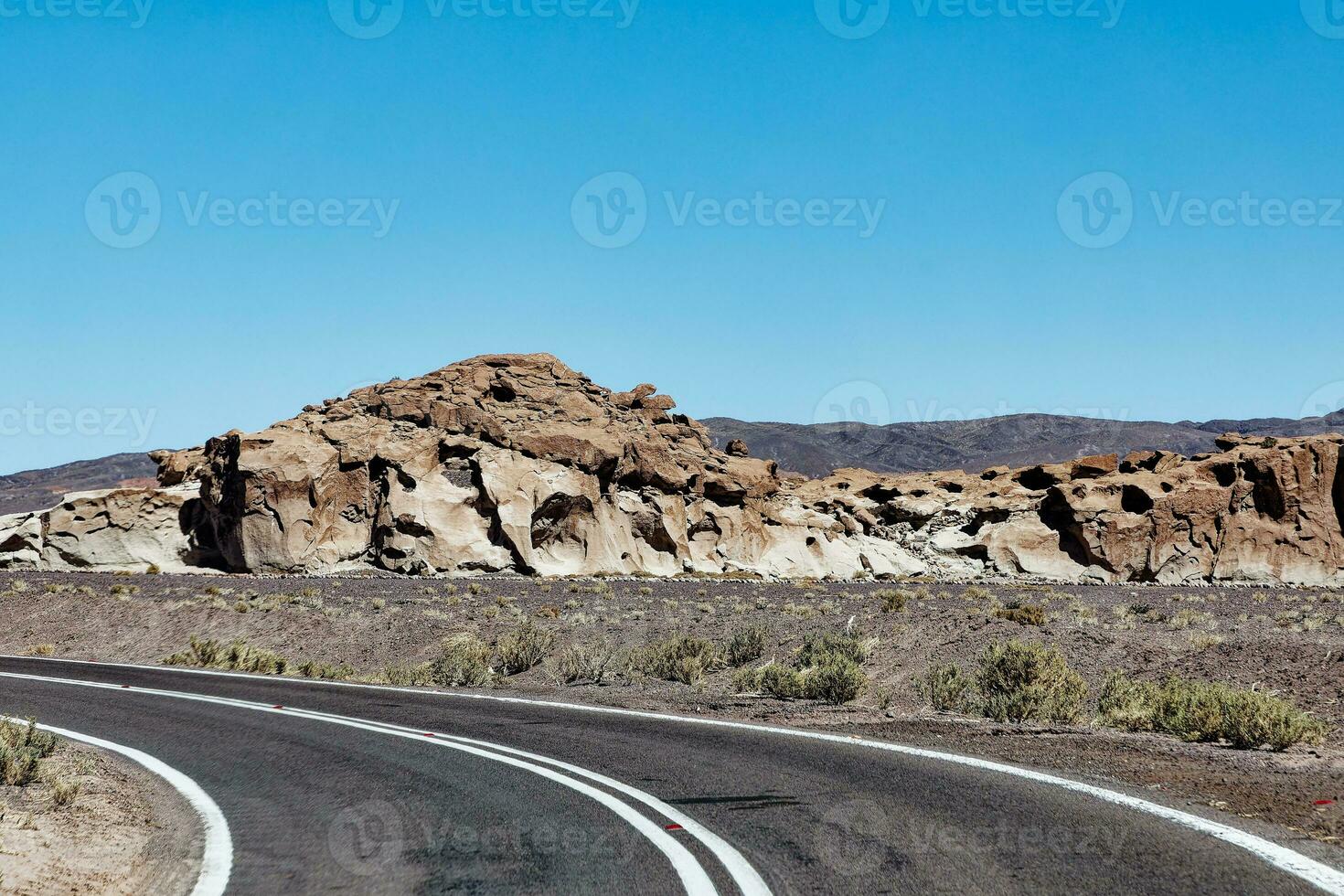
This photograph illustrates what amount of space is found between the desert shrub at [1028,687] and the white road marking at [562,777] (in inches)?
234

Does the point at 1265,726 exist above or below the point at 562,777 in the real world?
above

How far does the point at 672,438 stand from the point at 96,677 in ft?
160

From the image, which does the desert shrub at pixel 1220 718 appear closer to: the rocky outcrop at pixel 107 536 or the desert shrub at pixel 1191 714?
the desert shrub at pixel 1191 714

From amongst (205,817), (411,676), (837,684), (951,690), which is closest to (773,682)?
(837,684)

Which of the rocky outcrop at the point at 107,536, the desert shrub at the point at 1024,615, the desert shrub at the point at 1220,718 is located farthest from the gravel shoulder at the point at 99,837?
the rocky outcrop at the point at 107,536

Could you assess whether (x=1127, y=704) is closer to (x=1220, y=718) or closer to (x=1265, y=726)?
(x=1220, y=718)

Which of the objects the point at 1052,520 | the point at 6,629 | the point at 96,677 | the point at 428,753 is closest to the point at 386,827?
the point at 428,753

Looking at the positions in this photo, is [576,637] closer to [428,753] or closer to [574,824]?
[428,753]

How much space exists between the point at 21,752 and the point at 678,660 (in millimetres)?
11524

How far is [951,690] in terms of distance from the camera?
13.9 metres

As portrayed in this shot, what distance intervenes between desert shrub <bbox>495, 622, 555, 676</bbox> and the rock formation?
92.1ft

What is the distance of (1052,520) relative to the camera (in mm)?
59312

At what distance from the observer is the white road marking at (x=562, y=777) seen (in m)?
5.70

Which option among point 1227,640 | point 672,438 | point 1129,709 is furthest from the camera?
point 672,438
